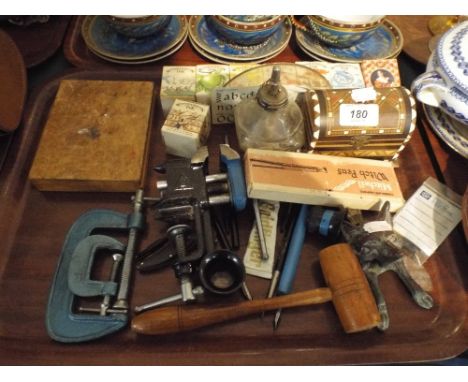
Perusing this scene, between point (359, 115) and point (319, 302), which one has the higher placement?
point (359, 115)

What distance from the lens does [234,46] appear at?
38.3 inches

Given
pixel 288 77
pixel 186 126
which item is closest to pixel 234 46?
pixel 288 77

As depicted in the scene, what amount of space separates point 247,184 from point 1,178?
0.52m

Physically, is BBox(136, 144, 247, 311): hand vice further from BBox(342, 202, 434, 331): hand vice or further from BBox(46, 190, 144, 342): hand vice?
BBox(342, 202, 434, 331): hand vice

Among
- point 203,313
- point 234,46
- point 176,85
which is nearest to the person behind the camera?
point 203,313

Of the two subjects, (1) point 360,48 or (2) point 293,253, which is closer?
(2) point 293,253

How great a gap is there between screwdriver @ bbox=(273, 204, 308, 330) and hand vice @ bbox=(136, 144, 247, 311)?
0.34 feet

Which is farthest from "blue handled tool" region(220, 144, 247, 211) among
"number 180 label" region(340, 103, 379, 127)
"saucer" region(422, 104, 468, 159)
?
"saucer" region(422, 104, 468, 159)

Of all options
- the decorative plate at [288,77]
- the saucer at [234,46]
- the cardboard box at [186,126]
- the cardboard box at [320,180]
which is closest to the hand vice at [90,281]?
the cardboard box at [186,126]

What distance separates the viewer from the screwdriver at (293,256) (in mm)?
667

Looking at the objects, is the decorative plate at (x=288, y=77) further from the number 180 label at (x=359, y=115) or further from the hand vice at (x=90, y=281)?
the hand vice at (x=90, y=281)

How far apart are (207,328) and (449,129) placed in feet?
2.22

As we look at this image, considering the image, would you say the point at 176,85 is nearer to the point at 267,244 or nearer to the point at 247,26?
the point at 247,26

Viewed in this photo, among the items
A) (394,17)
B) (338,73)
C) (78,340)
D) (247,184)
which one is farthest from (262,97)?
(394,17)
